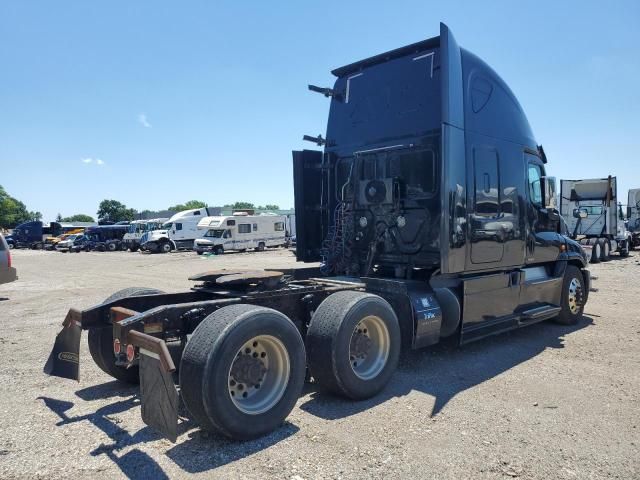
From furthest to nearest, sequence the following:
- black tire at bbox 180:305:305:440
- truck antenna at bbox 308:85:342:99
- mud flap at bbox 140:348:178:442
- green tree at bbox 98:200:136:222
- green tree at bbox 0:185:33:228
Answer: green tree at bbox 98:200:136:222, green tree at bbox 0:185:33:228, truck antenna at bbox 308:85:342:99, black tire at bbox 180:305:305:440, mud flap at bbox 140:348:178:442

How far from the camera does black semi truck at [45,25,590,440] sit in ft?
12.2

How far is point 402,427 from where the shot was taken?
3920 mm

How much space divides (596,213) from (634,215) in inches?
347

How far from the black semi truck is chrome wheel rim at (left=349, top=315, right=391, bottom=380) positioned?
0.06ft

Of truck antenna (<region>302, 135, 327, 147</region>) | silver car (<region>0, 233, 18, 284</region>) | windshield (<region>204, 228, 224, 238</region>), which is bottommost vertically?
silver car (<region>0, 233, 18, 284</region>)

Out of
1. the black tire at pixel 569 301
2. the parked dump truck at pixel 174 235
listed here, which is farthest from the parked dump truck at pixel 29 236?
the black tire at pixel 569 301

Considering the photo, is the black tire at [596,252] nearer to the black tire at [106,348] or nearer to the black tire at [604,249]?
the black tire at [604,249]

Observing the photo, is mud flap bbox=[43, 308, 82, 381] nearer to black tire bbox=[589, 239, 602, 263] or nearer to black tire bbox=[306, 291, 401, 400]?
black tire bbox=[306, 291, 401, 400]

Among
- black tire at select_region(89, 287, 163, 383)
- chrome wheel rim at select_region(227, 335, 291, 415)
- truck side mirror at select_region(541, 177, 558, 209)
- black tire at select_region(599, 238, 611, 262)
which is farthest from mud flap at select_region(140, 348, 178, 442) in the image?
black tire at select_region(599, 238, 611, 262)

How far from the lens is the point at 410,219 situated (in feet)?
19.7

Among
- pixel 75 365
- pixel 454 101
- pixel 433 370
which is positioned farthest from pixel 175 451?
pixel 454 101

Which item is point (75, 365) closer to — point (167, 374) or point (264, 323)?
point (167, 374)

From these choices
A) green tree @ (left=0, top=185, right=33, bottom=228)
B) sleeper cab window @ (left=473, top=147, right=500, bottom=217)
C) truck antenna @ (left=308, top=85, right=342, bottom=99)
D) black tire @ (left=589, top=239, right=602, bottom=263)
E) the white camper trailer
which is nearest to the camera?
sleeper cab window @ (left=473, top=147, right=500, bottom=217)

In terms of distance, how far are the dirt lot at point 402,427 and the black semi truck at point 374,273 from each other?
0.27 meters
